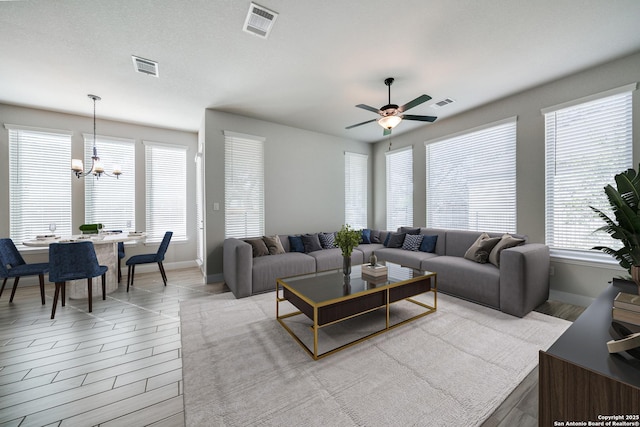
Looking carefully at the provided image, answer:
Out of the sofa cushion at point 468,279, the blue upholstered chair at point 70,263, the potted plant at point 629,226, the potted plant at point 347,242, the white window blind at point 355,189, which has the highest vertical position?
the white window blind at point 355,189

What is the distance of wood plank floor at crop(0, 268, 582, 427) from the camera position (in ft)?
5.11

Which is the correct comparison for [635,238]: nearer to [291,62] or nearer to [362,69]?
[362,69]

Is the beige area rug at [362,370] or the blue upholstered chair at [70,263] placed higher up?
the blue upholstered chair at [70,263]

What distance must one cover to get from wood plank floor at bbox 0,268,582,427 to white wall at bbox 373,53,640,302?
1.36ft

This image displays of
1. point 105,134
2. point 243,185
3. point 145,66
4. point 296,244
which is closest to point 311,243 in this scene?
point 296,244

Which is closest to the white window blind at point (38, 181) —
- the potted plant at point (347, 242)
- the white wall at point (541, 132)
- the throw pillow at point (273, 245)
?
the throw pillow at point (273, 245)

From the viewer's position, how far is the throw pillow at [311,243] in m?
4.74

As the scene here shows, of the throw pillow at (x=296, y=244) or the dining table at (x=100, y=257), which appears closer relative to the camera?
the dining table at (x=100, y=257)

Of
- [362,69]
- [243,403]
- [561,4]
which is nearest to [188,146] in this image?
[362,69]

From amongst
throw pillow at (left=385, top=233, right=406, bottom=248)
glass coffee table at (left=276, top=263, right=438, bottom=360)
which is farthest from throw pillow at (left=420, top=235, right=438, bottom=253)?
glass coffee table at (left=276, top=263, right=438, bottom=360)

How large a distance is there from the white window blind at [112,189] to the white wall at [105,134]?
0.09 metres

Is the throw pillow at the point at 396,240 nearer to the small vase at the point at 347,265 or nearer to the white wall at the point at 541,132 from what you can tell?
the white wall at the point at 541,132

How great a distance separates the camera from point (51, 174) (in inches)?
174

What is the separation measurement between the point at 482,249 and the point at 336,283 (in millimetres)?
2387
